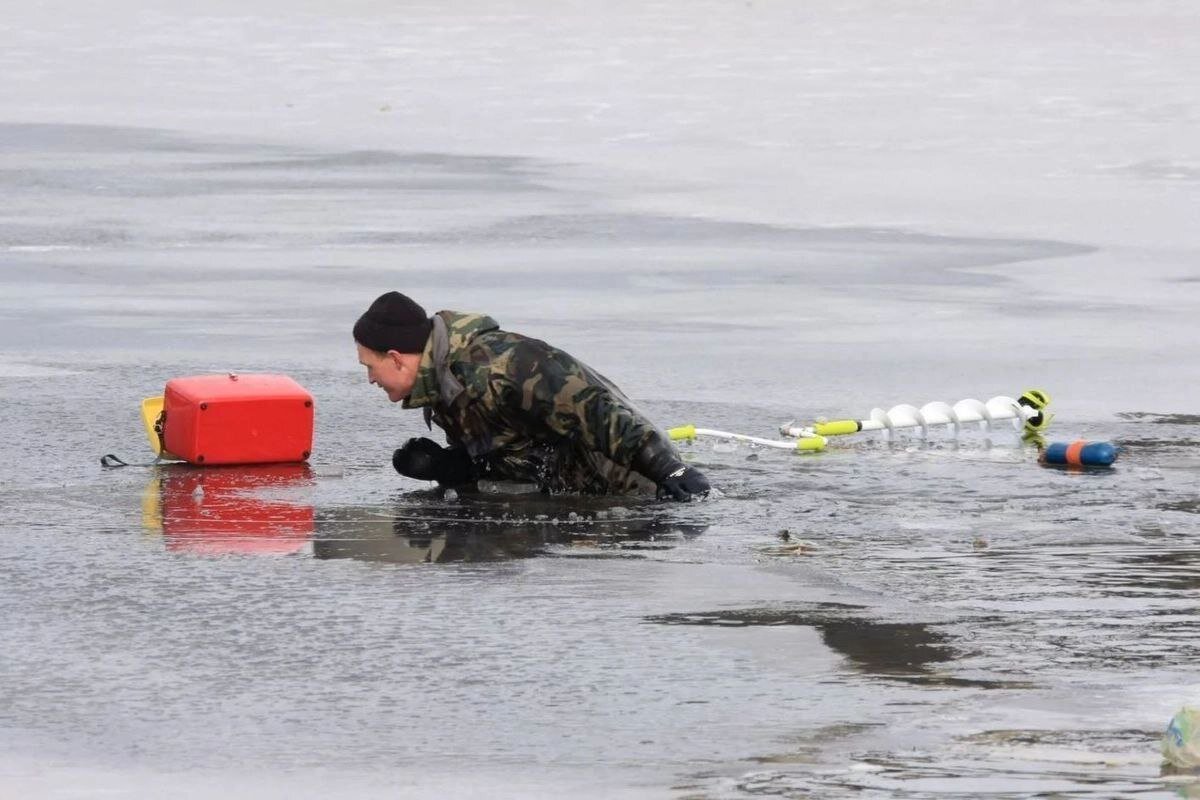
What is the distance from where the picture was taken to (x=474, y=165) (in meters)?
21.3

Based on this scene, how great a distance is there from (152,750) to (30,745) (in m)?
0.28

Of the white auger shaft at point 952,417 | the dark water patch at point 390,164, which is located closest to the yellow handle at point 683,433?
the white auger shaft at point 952,417

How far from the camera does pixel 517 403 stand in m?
8.82

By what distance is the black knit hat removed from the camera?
8641 millimetres

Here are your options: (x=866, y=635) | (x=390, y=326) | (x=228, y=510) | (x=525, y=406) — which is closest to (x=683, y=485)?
(x=525, y=406)

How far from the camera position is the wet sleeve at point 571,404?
8773 mm

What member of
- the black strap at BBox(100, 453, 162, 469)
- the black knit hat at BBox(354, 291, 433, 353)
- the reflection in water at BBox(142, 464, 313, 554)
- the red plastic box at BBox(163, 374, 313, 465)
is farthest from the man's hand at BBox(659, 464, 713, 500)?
the black strap at BBox(100, 453, 162, 469)

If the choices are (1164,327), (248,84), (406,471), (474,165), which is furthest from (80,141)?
(406,471)

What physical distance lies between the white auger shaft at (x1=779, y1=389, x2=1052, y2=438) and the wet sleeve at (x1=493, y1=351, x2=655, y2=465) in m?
1.52

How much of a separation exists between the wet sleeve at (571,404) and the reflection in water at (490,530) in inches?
9.4

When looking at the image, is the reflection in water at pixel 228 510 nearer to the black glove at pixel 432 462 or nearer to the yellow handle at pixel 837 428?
the black glove at pixel 432 462

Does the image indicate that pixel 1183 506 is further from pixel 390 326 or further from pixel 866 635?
pixel 390 326

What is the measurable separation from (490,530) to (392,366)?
27.9 inches

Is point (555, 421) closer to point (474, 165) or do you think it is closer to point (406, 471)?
point (406, 471)
